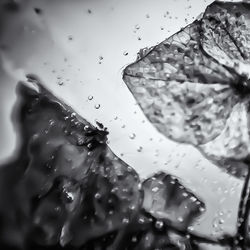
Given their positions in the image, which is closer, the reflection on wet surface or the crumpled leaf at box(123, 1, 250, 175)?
the reflection on wet surface

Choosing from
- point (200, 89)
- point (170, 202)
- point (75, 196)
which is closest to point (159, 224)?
point (170, 202)

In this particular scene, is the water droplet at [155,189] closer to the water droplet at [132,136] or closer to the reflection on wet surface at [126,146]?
the reflection on wet surface at [126,146]

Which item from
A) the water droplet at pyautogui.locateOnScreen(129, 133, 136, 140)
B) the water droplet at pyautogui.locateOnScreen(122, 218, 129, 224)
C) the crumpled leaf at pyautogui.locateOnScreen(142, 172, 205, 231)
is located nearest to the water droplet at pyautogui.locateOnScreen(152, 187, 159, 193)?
the crumpled leaf at pyautogui.locateOnScreen(142, 172, 205, 231)

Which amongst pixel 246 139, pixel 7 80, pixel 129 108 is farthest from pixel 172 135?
pixel 7 80

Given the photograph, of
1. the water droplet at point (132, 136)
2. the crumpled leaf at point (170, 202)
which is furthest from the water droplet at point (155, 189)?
the water droplet at point (132, 136)

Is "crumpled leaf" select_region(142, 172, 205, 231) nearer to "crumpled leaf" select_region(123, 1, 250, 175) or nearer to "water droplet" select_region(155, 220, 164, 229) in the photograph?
"water droplet" select_region(155, 220, 164, 229)
